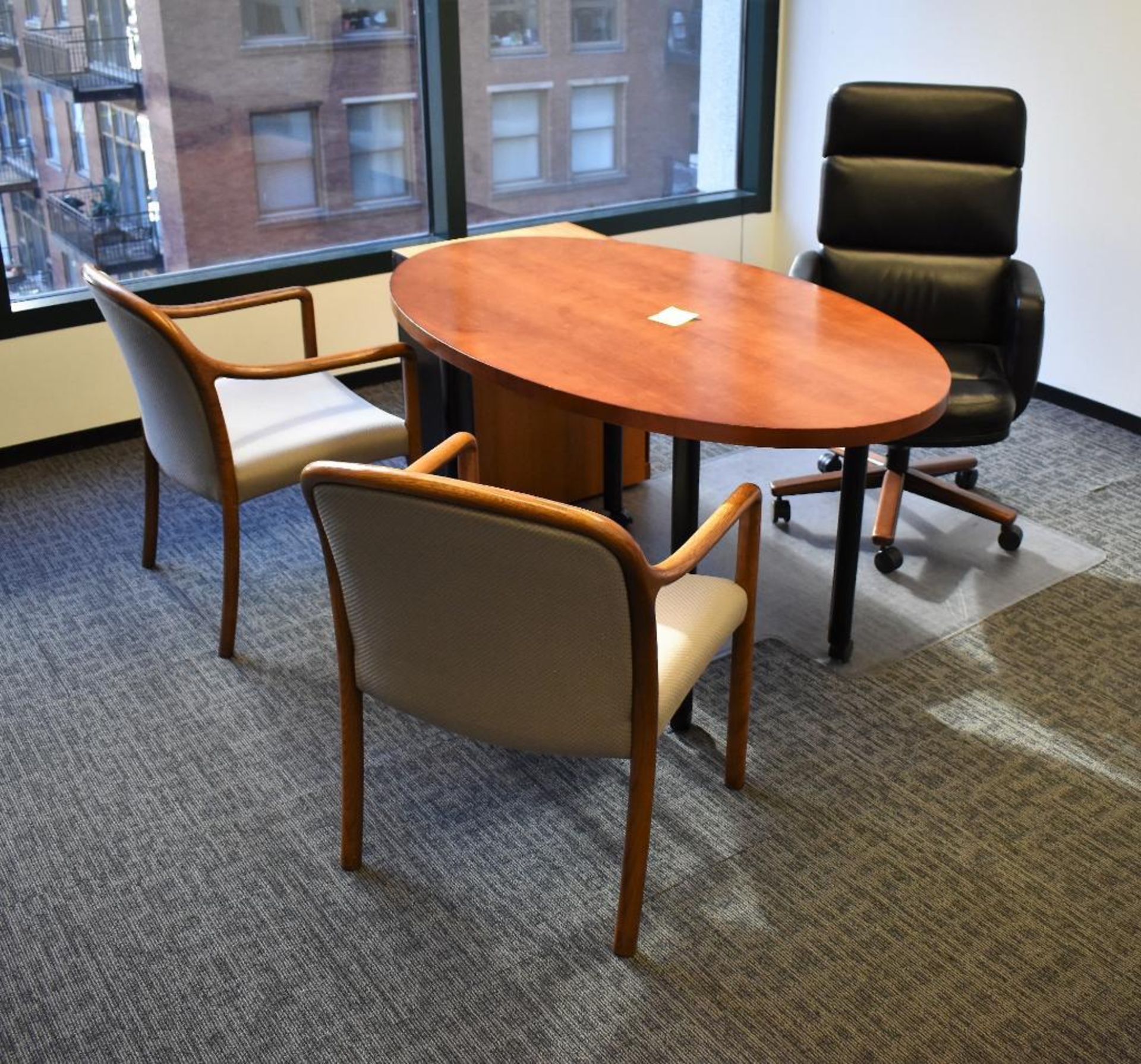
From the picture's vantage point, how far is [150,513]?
3.12 meters

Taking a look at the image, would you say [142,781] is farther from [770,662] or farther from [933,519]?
[933,519]

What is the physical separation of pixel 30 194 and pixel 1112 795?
3.13m

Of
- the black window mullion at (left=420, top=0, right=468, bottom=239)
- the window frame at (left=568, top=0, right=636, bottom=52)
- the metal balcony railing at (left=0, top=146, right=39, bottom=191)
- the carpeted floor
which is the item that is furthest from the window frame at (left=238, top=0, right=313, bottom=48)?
the carpeted floor

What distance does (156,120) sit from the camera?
388cm

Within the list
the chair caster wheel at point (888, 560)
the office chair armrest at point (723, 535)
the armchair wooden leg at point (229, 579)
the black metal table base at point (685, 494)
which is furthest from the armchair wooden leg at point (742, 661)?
the armchair wooden leg at point (229, 579)

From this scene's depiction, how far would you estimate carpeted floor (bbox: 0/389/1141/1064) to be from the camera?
→ 193 centimetres

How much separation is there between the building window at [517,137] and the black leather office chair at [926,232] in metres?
1.41

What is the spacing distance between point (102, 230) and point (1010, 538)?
2.66 meters

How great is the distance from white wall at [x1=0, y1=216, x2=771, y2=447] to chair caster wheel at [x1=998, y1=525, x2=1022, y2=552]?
2.04 m

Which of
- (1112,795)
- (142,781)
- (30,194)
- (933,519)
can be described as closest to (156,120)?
(30,194)

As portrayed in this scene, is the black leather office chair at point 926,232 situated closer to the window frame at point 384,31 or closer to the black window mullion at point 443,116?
the black window mullion at point 443,116

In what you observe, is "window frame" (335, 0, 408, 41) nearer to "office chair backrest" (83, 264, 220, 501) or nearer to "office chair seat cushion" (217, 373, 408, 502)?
"office chair seat cushion" (217, 373, 408, 502)

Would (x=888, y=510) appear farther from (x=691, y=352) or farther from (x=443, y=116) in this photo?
(x=443, y=116)

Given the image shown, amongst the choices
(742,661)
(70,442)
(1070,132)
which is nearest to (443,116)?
(70,442)
